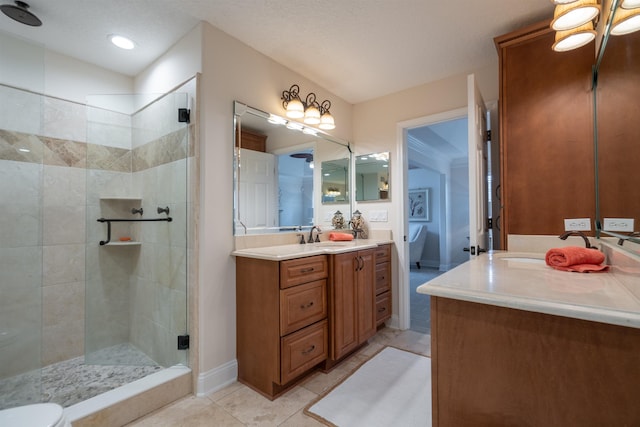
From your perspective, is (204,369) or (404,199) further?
(404,199)

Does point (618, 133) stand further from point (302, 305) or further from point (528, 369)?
point (302, 305)

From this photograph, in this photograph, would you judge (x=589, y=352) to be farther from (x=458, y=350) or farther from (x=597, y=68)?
(x=597, y=68)

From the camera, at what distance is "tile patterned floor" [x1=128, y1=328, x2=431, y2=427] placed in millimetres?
1596

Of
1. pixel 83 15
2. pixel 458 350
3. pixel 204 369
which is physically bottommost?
pixel 204 369

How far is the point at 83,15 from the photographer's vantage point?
1.85 metres

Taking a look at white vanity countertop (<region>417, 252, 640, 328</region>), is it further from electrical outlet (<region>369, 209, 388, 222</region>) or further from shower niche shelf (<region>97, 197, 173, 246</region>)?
shower niche shelf (<region>97, 197, 173, 246</region>)

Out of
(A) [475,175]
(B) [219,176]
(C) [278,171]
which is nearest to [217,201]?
(B) [219,176]

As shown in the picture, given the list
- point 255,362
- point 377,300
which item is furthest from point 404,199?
point 255,362

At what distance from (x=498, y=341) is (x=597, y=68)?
174 centimetres

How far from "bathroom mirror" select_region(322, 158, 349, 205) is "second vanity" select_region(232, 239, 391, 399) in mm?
935

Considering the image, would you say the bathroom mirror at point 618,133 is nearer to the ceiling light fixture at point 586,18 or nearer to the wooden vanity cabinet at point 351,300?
the ceiling light fixture at point 586,18

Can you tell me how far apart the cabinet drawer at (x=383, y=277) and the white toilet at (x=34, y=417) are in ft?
7.69

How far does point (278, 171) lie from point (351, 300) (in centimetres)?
130

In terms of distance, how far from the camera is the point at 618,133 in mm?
1311
